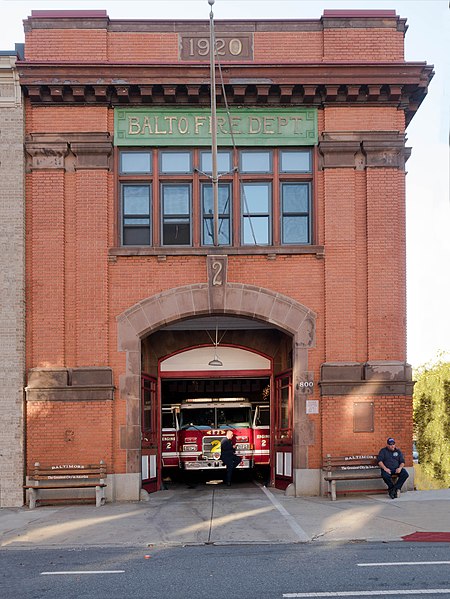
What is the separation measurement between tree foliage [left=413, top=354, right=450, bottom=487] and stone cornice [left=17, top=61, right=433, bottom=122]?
27.7 ft

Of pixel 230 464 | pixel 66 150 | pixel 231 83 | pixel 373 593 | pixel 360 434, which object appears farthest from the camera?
pixel 230 464

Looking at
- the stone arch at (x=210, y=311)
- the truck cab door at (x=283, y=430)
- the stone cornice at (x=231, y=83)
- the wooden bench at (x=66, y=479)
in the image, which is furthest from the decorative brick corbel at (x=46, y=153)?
the truck cab door at (x=283, y=430)

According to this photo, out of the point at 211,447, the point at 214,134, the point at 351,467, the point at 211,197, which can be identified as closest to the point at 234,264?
the point at 211,197

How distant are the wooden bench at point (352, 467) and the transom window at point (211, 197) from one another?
4939 mm

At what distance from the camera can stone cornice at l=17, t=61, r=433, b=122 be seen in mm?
18516

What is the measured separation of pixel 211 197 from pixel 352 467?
6847 mm

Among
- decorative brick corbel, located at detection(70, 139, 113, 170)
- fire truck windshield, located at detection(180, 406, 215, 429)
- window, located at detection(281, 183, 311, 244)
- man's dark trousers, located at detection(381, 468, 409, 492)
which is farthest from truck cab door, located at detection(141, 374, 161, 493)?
man's dark trousers, located at detection(381, 468, 409, 492)

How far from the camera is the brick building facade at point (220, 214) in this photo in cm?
1839

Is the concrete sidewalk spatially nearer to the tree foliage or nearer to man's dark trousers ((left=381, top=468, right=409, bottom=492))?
man's dark trousers ((left=381, top=468, right=409, bottom=492))

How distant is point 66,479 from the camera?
699 inches

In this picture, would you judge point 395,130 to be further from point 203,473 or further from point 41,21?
point 203,473

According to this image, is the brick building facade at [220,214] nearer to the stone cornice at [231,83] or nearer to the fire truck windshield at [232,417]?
the stone cornice at [231,83]

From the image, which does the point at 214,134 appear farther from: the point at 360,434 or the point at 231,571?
the point at 231,571

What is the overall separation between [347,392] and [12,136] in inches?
369
